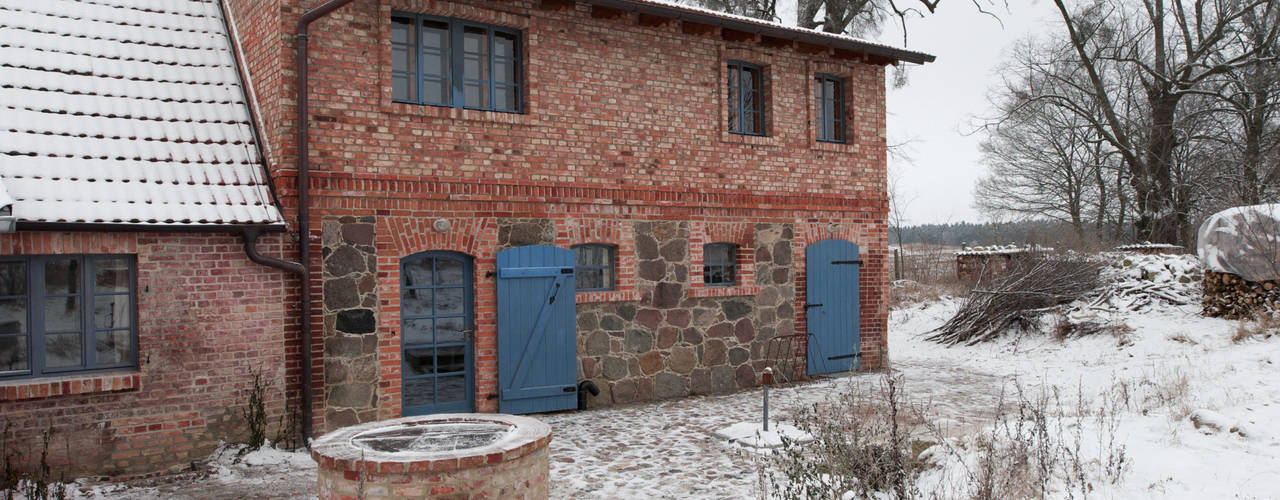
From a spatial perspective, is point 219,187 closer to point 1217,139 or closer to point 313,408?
point 313,408

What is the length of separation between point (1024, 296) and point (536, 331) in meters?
9.88

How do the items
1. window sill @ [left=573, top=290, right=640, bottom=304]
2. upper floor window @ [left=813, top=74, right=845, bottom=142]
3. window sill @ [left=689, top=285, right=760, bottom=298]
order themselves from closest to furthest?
window sill @ [left=573, top=290, right=640, bottom=304] → window sill @ [left=689, top=285, right=760, bottom=298] → upper floor window @ [left=813, top=74, right=845, bottom=142]

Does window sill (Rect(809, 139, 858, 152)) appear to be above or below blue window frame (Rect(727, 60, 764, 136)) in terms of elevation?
below

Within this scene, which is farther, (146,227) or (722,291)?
(722,291)

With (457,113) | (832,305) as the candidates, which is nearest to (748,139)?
(832,305)

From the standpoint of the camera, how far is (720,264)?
460 inches

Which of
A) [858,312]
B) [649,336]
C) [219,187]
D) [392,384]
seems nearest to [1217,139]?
[858,312]

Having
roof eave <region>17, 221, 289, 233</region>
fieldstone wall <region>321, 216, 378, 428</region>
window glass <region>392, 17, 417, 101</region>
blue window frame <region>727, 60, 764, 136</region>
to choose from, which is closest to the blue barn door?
fieldstone wall <region>321, 216, 378, 428</region>

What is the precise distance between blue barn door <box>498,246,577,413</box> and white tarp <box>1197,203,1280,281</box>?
9818 millimetres

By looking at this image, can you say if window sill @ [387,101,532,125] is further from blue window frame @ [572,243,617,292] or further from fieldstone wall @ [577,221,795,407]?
fieldstone wall @ [577,221,795,407]

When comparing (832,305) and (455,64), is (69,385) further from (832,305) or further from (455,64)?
(832,305)

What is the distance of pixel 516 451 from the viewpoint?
5363 mm

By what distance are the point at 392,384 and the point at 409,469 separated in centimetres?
391

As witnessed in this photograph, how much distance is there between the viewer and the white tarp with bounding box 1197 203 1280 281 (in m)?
12.0
